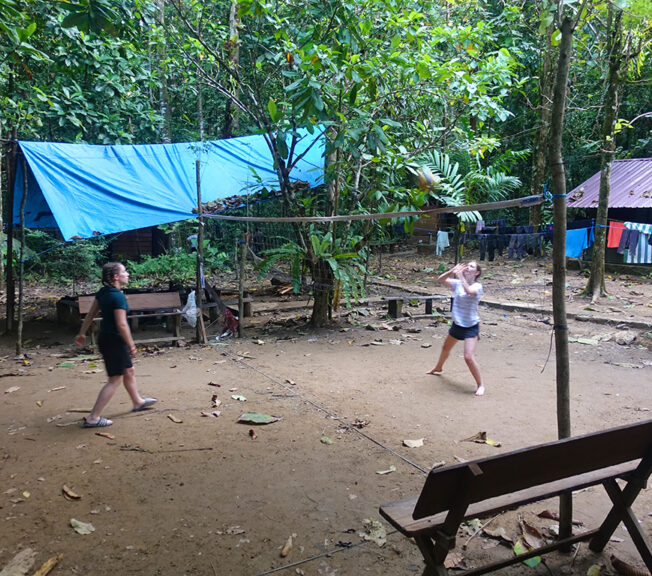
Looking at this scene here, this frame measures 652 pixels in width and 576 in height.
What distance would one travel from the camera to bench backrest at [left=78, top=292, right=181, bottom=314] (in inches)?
304

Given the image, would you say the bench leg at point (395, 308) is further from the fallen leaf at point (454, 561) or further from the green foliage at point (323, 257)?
the fallen leaf at point (454, 561)

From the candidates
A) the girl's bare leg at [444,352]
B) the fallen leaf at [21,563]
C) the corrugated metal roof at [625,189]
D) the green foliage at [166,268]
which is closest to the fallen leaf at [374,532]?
the fallen leaf at [21,563]

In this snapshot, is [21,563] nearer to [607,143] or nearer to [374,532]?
[374,532]

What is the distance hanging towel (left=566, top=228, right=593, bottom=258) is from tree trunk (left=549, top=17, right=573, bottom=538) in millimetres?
9501

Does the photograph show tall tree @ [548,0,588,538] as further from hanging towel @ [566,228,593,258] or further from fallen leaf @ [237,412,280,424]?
hanging towel @ [566,228,593,258]

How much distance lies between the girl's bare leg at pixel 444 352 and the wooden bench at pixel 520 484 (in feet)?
10.1

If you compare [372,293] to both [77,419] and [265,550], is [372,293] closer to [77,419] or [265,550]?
[77,419]

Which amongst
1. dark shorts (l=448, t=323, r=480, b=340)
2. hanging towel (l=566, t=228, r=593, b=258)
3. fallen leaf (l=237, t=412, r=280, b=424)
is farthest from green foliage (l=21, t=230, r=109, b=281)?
hanging towel (l=566, t=228, r=593, b=258)

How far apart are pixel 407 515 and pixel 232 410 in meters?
2.99

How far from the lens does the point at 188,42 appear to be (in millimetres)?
8156

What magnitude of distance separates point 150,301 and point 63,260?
7.78 m

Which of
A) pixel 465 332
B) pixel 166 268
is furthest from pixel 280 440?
pixel 166 268

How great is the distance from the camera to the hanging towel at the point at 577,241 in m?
11.5

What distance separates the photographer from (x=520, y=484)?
7.48 ft
